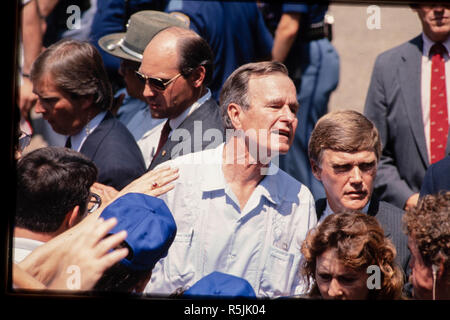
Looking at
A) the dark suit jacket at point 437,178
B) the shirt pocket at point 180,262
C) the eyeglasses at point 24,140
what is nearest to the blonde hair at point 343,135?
the dark suit jacket at point 437,178

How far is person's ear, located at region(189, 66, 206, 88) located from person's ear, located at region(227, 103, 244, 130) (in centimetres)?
20

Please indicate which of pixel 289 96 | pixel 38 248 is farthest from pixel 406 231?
pixel 38 248

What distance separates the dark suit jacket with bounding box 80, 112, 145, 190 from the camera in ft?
10.9

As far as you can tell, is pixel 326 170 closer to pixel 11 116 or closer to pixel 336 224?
pixel 336 224

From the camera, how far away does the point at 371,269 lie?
2.96 m

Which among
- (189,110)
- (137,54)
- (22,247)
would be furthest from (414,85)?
(22,247)

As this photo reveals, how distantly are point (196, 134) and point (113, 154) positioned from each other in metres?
0.38

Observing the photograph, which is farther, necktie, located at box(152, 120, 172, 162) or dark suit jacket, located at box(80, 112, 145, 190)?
necktie, located at box(152, 120, 172, 162)

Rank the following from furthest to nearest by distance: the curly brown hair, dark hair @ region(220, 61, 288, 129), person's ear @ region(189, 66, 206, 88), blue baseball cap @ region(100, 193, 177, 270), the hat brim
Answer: the hat brim < person's ear @ region(189, 66, 206, 88) < dark hair @ region(220, 61, 288, 129) < the curly brown hair < blue baseball cap @ region(100, 193, 177, 270)

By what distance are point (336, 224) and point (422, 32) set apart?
1139 mm

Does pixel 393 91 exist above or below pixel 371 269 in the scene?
above

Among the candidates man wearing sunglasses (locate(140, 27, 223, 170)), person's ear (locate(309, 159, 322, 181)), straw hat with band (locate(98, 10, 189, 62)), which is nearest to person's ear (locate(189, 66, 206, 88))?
man wearing sunglasses (locate(140, 27, 223, 170))

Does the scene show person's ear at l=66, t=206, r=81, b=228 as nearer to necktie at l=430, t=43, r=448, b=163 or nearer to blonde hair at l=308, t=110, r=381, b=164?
blonde hair at l=308, t=110, r=381, b=164

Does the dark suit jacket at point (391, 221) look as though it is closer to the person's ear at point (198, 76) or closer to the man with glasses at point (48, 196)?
the person's ear at point (198, 76)
